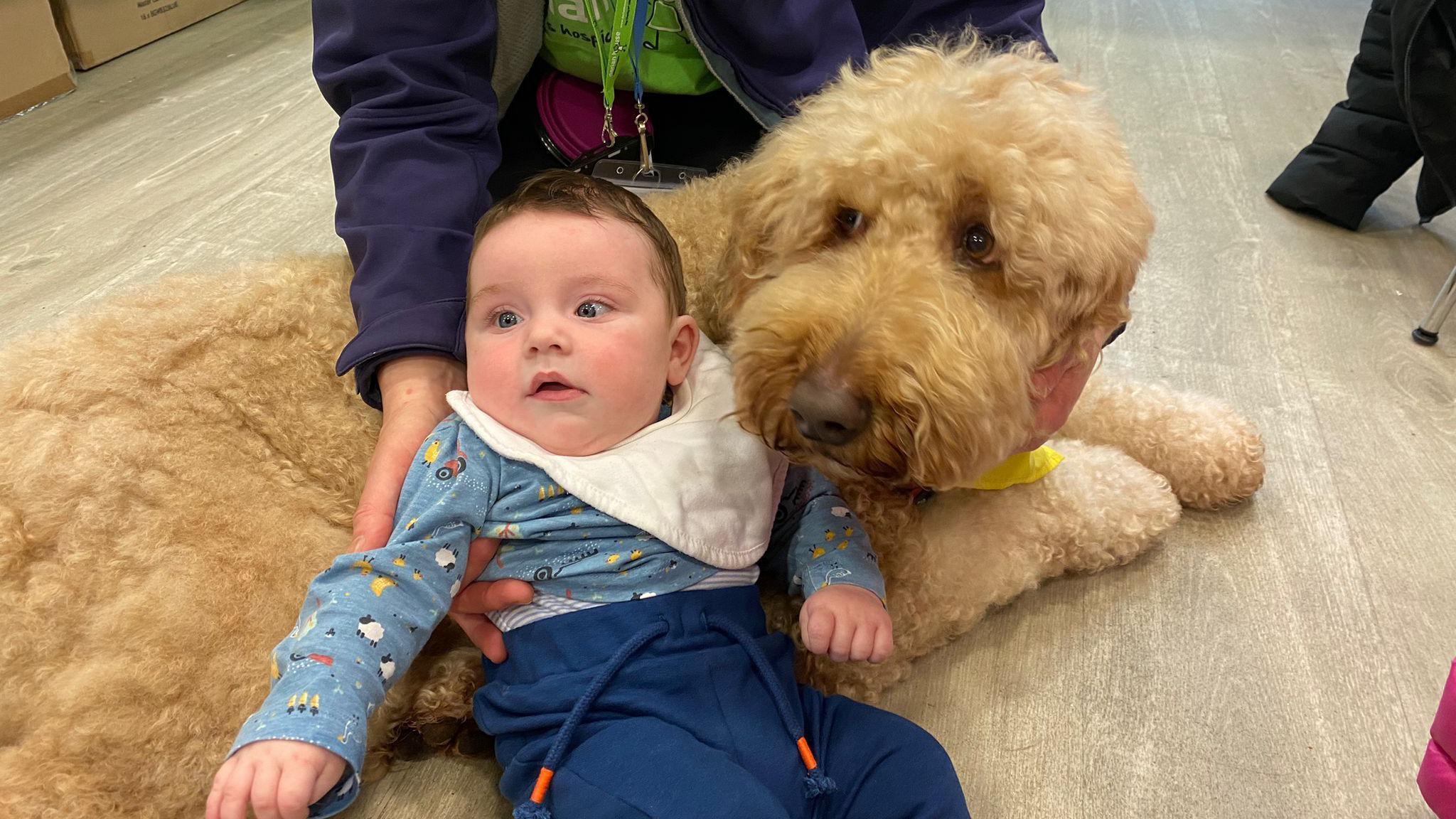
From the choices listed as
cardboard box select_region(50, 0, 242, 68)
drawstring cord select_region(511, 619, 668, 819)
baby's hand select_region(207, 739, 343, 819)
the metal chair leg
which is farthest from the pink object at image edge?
cardboard box select_region(50, 0, 242, 68)

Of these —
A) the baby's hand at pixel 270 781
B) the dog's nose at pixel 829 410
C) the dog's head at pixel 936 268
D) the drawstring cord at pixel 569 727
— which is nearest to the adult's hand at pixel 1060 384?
the dog's head at pixel 936 268

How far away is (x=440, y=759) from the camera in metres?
0.98

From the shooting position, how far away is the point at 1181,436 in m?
1.27

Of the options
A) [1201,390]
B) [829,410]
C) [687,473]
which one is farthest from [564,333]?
[1201,390]

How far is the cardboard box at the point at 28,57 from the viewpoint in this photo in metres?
2.32

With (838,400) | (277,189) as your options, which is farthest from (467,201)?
(277,189)

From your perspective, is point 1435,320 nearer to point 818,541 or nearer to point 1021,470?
point 1021,470

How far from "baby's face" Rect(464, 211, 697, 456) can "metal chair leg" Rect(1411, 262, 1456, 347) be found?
1.51 m

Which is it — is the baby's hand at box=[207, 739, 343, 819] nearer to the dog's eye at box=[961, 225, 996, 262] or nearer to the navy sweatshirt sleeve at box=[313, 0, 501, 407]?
the navy sweatshirt sleeve at box=[313, 0, 501, 407]

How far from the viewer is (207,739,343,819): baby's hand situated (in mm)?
625

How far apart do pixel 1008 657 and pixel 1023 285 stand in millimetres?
480

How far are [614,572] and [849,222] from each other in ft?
1.35

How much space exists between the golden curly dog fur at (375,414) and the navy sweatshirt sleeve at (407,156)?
11 cm

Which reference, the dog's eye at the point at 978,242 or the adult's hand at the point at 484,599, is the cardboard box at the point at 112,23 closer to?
the adult's hand at the point at 484,599
